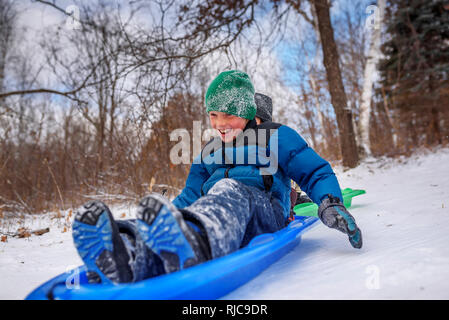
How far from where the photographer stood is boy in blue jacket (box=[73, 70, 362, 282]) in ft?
2.63

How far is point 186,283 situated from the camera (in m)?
0.74

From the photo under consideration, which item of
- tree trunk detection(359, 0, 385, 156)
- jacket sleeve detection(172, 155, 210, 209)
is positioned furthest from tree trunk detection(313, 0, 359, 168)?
jacket sleeve detection(172, 155, 210, 209)

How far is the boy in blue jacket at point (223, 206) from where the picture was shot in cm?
80

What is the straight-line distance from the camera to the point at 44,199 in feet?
14.5

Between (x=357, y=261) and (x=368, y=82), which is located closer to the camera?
(x=357, y=261)

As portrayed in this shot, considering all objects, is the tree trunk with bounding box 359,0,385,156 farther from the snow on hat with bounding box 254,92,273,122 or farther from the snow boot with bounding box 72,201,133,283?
the snow boot with bounding box 72,201,133,283

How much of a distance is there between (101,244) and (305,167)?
34.0 inches

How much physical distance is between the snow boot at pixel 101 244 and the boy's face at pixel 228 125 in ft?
2.42

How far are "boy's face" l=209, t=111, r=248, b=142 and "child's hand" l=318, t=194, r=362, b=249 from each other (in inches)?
20.5

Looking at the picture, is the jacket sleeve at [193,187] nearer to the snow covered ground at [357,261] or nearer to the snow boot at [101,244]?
the snow covered ground at [357,261]

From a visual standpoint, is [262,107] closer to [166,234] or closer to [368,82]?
[166,234]

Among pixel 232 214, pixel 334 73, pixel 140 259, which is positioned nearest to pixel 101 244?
pixel 140 259

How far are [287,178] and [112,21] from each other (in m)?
7.87
